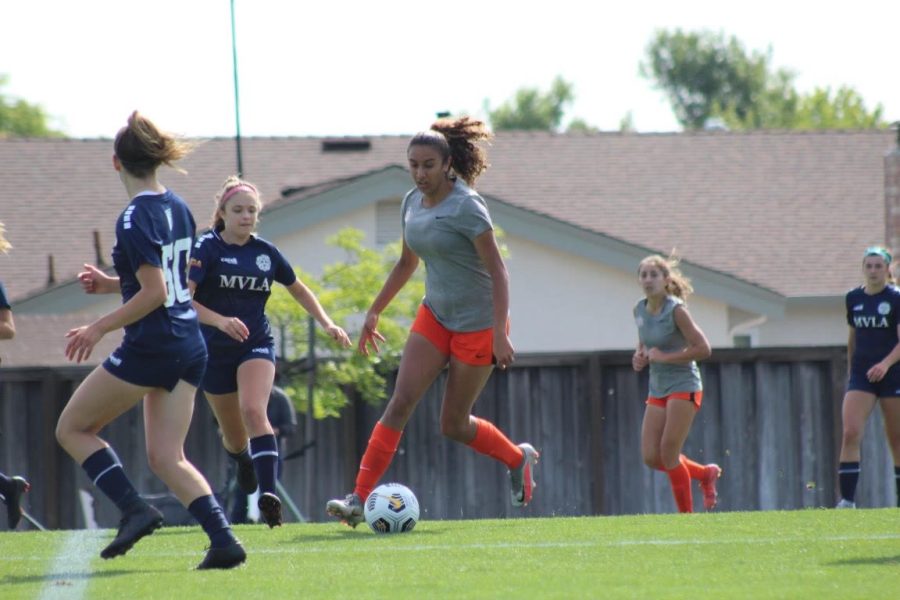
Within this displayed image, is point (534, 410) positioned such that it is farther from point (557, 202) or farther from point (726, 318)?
point (557, 202)

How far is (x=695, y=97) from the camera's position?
94500 mm

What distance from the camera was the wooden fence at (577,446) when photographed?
15.9 meters

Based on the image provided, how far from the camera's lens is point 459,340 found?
27.8ft

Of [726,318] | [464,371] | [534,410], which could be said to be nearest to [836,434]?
[534,410]

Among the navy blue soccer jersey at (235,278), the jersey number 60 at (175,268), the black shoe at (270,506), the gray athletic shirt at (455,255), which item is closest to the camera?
the jersey number 60 at (175,268)

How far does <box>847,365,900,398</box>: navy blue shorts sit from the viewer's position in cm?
1166

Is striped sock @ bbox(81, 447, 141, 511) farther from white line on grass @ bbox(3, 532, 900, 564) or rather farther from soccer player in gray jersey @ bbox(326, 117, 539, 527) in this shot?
soccer player in gray jersey @ bbox(326, 117, 539, 527)

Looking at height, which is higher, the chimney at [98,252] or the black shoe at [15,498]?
the chimney at [98,252]

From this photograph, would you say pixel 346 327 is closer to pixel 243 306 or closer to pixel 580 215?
pixel 580 215

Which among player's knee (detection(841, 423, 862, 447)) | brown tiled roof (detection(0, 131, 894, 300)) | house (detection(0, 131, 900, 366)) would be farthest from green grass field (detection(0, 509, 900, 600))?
brown tiled roof (detection(0, 131, 894, 300))

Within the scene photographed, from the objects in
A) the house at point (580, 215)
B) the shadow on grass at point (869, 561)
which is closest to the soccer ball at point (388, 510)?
the shadow on grass at point (869, 561)

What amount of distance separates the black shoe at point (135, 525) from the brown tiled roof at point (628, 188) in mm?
16368

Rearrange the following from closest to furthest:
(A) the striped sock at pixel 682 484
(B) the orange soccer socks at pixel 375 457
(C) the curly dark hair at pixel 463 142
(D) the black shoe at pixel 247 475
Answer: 1. (C) the curly dark hair at pixel 463 142
2. (B) the orange soccer socks at pixel 375 457
3. (D) the black shoe at pixel 247 475
4. (A) the striped sock at pixel 682 484

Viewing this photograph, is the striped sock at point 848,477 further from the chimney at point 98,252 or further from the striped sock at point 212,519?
the chimney at point 98,252
